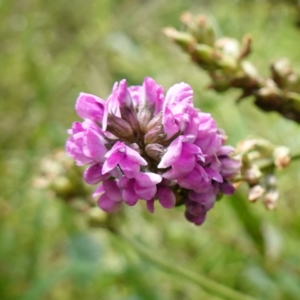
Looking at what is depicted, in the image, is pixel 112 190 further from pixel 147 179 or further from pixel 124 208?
pixel 124 208

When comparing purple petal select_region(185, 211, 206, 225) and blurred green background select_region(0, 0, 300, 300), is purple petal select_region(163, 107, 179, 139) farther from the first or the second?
blurred green background select_region(0, 0, 300, 300)

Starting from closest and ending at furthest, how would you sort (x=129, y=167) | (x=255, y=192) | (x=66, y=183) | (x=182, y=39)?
(x=129, y=167) → (x=255, y=192) → (x=182, y=39) → (x=66, y=183)

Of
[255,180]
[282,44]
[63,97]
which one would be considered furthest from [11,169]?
[255,180]

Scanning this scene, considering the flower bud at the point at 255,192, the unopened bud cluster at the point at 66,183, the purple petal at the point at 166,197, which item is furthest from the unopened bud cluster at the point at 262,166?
the unopened bud cluster at the point at 66,183

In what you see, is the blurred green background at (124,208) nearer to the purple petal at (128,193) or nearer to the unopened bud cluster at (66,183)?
the unopened bud cluster at (66,183)

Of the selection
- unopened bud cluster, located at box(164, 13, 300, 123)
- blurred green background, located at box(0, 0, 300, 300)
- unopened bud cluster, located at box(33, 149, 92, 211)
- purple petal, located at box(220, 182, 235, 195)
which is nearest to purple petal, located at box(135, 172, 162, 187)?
purple petal, located at box(220, 182, 235, 195)

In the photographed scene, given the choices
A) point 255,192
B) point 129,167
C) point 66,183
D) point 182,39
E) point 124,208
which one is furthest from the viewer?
point 124,208

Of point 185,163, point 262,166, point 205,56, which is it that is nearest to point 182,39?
point 205,56
